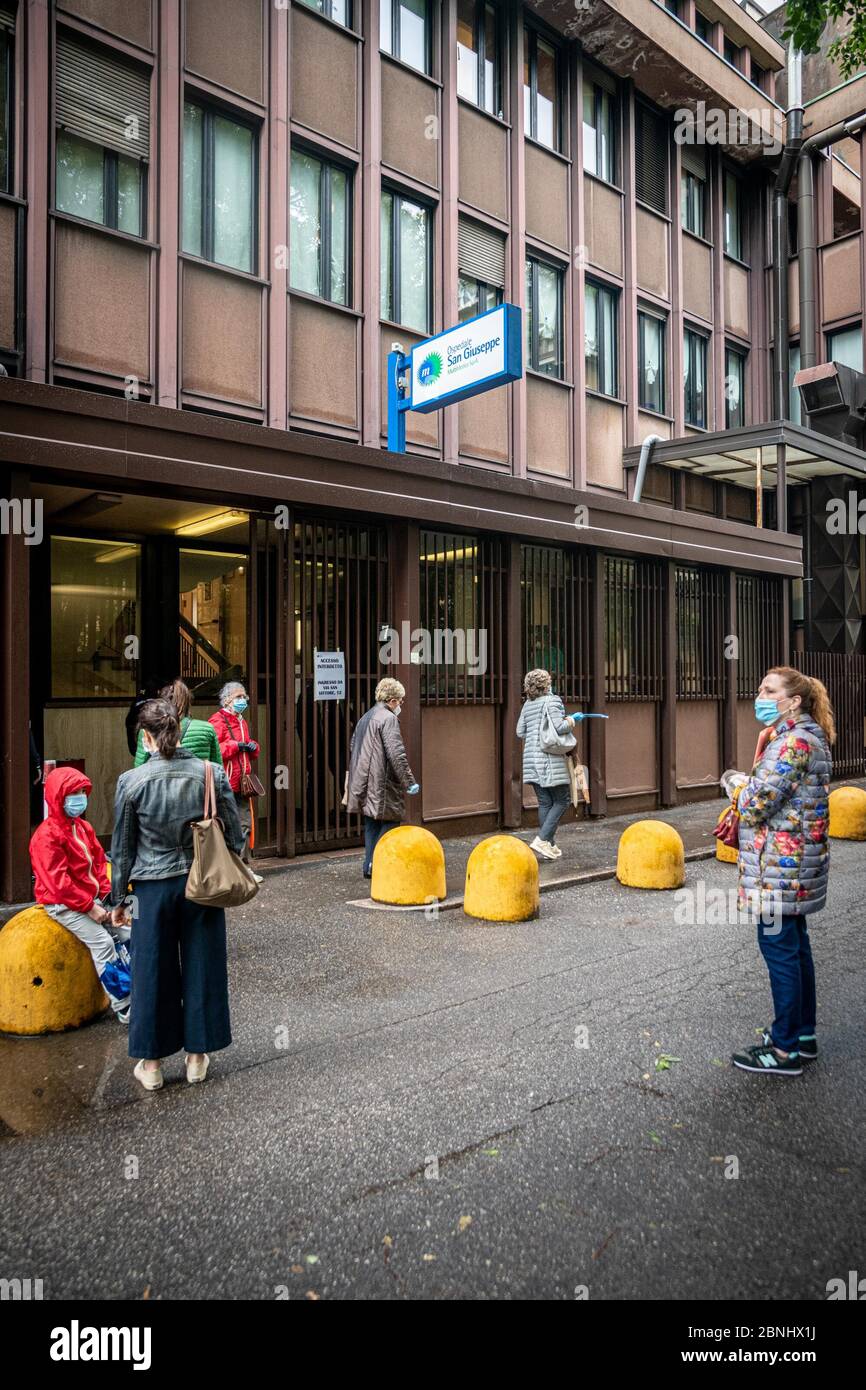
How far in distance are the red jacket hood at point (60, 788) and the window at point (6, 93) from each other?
6.82 meters

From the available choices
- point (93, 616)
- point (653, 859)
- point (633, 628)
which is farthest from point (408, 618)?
point (633, 628)

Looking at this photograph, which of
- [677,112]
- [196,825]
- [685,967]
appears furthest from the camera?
[677,112]

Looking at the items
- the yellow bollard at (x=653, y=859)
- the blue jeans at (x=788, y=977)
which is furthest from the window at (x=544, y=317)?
the blue jeans at (x=788, y=977)

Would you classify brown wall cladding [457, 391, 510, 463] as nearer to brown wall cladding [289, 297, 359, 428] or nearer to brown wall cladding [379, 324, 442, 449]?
brown wall cladding [379, 324, 442, 449]

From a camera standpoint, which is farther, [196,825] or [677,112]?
[677,112]

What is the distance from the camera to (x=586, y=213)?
15.6 meters

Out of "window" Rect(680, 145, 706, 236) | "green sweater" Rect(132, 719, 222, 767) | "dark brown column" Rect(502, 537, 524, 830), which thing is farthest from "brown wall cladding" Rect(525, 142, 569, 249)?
"green sweater" Rect(132, 719, 222, 767)

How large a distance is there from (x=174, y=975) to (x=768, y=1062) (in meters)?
2.94

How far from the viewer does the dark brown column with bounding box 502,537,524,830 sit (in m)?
12.8

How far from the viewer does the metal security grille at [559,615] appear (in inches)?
529

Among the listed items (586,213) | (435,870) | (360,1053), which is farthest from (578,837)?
(586,213)

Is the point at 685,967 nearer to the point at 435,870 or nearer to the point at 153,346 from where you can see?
the point at 435,870

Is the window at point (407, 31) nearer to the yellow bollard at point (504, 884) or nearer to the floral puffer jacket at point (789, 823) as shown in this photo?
the yellow bollard at point (504, 884)

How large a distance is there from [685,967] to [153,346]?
8064 mm
